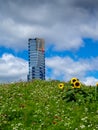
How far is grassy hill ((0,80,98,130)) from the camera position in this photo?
2120 centimetres

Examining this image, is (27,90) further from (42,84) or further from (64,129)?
(64,129)

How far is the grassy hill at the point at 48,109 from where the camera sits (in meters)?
21.2

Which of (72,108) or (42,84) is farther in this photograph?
(42,84)

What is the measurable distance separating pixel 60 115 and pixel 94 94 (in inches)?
177

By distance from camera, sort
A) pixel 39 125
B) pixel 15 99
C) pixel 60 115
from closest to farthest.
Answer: pixel 39 125
pixel 60 115
pixel 15 99

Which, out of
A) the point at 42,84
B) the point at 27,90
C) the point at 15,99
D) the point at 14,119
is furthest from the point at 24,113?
the point at 42,84

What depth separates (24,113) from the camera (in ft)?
79.2

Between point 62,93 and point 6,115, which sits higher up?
point 62,93

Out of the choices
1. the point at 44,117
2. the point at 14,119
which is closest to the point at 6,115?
the point at 14,119

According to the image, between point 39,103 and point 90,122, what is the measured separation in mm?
6340

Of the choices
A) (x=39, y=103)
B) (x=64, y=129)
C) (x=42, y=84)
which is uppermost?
(x=42, y=84)

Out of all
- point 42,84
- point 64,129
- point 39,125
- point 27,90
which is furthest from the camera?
point 42,84

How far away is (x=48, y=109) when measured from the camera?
24.5 meters

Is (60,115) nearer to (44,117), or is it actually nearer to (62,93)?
(44,117)
